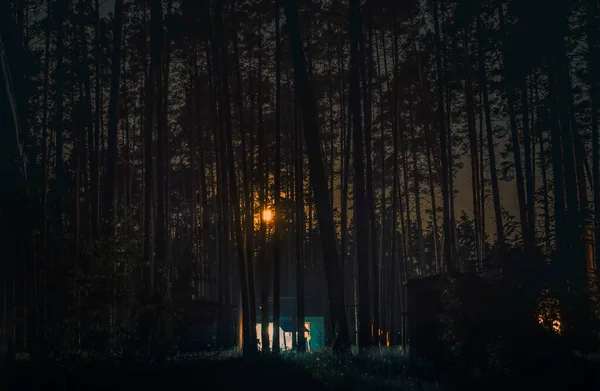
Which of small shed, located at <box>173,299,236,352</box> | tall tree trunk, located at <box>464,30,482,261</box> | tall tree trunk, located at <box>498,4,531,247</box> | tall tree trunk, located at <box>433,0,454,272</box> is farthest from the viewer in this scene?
tall tree trunk, located at <box>464,30,482,261</box>

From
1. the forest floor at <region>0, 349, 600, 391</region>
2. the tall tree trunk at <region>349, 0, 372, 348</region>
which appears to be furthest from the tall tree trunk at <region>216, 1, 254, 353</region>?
the forest floor at <region>0, 349, 600, 391</region>

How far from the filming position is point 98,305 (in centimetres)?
1531

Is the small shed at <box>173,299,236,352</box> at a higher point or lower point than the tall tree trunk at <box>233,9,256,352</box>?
lower

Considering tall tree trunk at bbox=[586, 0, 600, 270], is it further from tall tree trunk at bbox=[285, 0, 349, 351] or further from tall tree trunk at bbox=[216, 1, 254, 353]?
tall tree trunk at bbox=[216, 1, 254, 353]

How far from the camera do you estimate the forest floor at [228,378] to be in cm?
1184

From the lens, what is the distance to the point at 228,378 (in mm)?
12938

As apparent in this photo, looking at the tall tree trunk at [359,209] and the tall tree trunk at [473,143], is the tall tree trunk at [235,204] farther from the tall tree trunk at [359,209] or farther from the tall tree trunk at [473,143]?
the tall tree trunk at [473,143]

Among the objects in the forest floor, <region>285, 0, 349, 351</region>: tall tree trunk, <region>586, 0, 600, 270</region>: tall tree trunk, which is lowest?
the forest floor

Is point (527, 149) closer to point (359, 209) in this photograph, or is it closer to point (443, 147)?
point (443, 147)

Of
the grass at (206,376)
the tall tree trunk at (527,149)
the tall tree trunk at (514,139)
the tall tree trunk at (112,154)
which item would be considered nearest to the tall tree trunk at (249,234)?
the tall tree trunk at (112,154)

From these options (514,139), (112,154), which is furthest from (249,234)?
(514,139)

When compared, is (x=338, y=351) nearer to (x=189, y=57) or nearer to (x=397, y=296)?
(x=189, y=57)

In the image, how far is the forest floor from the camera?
11.8 meters

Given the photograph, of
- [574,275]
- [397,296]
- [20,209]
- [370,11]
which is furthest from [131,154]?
[574,275]
